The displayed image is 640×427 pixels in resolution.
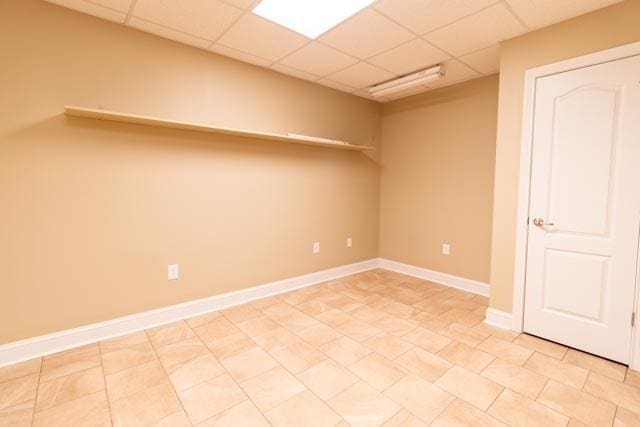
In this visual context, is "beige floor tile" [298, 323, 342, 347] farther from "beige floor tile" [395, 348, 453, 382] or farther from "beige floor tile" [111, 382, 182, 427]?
"beige floor tile" [111, 382, 182, 427]

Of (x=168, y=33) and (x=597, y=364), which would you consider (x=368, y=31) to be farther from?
(x=597, y=364)

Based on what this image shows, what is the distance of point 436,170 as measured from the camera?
13.3 ft

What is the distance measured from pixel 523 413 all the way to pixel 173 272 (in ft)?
9.29

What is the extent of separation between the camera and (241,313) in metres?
3.05

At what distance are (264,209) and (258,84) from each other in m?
1.37

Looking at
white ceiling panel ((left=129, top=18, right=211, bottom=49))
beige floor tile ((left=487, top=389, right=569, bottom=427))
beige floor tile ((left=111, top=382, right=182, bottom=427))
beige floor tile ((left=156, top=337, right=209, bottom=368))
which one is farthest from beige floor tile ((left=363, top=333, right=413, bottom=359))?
white ceiling panel ((left=129, top=18, right=211, bottom=49))

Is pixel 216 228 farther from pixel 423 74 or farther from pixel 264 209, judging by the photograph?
pixel 423 74

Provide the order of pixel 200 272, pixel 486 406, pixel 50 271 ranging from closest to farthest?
pixel 486 406, pixel 50 271, pixel 200 272

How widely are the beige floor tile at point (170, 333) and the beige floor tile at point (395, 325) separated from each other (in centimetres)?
168

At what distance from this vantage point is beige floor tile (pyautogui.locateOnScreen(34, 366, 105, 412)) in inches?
70.4

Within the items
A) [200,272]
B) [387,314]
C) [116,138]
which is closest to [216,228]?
[200,272]

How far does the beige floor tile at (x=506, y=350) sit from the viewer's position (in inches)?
89.6

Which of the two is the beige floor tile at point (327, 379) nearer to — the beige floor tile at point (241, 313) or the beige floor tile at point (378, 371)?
the beige floor tile at point (378, 371)

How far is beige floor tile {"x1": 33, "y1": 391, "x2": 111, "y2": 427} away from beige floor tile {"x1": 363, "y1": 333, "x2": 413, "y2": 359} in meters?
1.76
